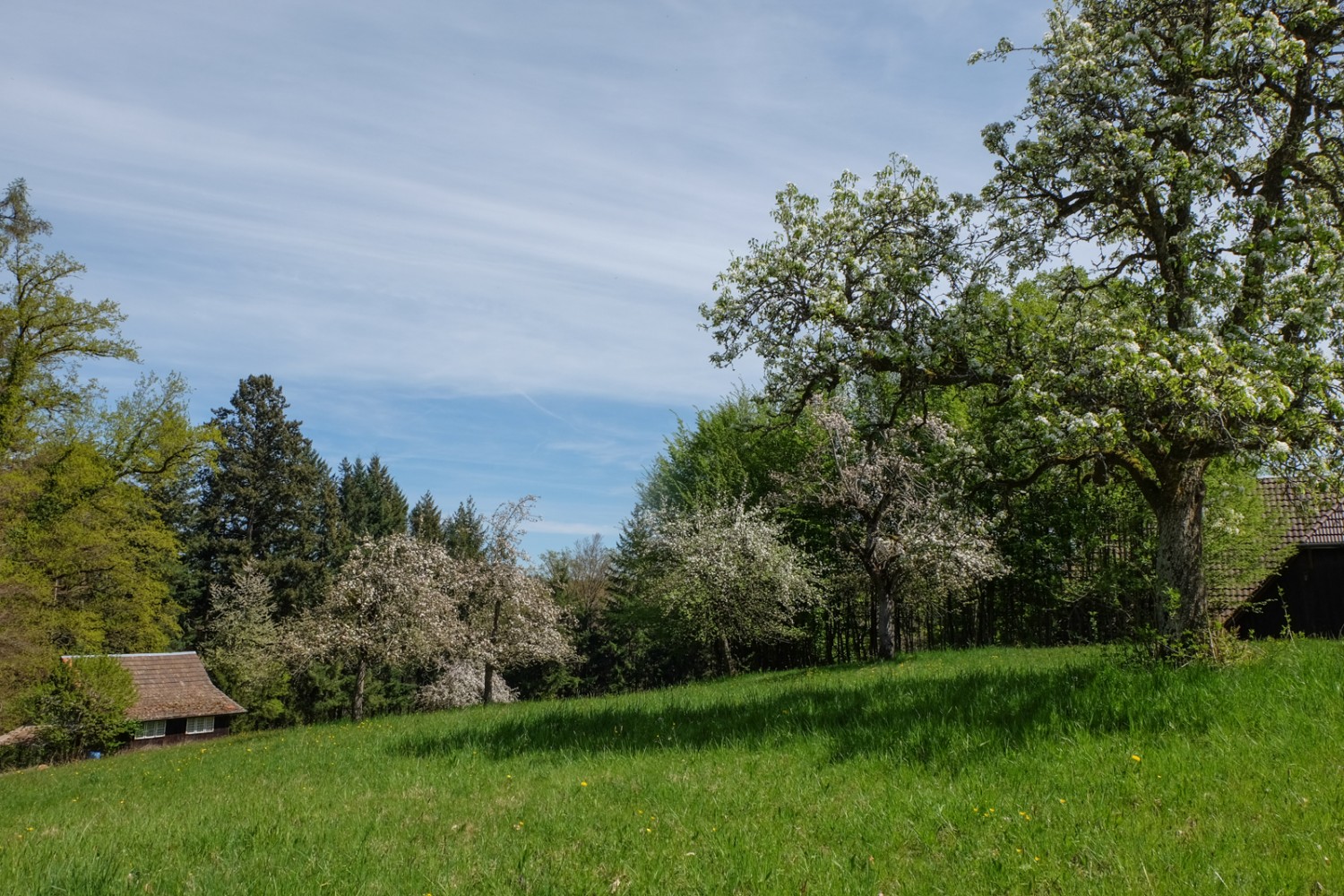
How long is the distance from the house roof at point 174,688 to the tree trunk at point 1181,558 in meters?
46.4

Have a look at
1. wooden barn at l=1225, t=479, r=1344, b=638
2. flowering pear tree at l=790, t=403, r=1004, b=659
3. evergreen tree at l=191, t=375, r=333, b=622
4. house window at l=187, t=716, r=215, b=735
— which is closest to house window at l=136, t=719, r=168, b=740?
house window at l=187, t=716, r=215, b=735

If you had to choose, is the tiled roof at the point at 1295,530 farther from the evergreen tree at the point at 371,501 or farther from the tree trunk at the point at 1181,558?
the evergreen tree at the point at 371,501

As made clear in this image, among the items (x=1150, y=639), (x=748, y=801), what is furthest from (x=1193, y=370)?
(x=748, y=801)

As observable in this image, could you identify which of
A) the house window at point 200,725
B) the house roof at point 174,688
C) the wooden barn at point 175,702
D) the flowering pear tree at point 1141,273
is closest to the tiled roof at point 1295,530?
the flowering pear tree at point 1141,273

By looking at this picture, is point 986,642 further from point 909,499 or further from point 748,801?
point 748,801

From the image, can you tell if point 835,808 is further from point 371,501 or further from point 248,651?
point 371,501

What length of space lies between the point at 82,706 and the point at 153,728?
45.9 feet

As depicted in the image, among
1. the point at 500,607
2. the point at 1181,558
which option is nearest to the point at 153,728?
the point at 500,607

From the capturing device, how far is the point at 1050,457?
1052 centimetres

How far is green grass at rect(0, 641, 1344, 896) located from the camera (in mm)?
5262

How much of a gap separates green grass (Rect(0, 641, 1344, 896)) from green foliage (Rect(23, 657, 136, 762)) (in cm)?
2526

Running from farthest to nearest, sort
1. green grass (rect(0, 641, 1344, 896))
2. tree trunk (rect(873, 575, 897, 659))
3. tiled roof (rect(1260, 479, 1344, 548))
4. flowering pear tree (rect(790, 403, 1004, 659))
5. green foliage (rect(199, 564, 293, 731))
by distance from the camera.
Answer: green foliage (rect(199, 564, 293, 731)) → tiled roof (rect(1260, 479, 1344, 548)) → flowering pear tree (rect(790, 403, 1004, 659)) → tree trunk (rect(873, 575, 897, 659)) → green grass (rect(0, 641, 1344, 896))

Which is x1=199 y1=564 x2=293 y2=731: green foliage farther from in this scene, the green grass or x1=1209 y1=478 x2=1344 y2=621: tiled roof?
x1=1209 y1=478 x2=1344 y2=621: tiled roof

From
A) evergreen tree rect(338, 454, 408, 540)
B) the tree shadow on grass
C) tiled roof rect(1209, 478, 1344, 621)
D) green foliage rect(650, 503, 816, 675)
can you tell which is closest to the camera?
the tree shadow on grass
